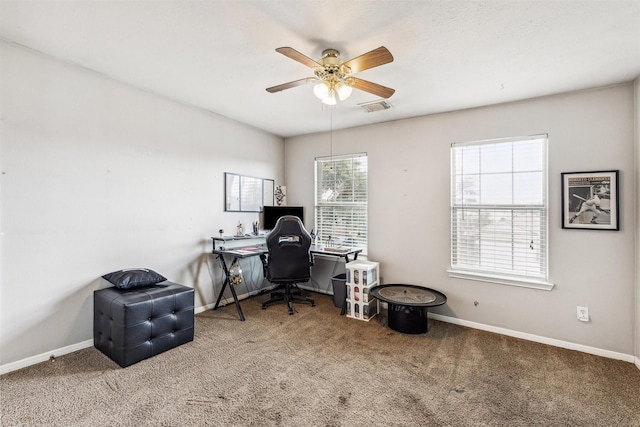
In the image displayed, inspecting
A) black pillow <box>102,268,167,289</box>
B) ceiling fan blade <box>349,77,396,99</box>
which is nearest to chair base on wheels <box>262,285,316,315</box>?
black pillow <box>102,268,167,289</box>

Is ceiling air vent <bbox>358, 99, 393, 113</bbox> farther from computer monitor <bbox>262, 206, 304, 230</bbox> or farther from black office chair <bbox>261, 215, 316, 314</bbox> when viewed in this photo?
computer monitor <bbox>262, 206, 304, 230</bbox>

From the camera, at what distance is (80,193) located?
8.30ft

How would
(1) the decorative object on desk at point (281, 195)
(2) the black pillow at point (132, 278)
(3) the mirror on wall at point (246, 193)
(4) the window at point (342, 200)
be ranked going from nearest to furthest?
(2) the black pillow at point (132, 278) < (3) the mirror on wall at point (246, 193) < (4) the window at point (342, 200) < (1) the decorative object on desk at point (281, 195)

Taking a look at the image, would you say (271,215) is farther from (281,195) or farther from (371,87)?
(371,87)

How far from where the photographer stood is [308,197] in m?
4.69

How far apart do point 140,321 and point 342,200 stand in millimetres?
2895

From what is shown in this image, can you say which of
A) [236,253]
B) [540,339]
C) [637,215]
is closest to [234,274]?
[236,253]

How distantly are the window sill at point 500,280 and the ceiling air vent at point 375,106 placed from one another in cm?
205

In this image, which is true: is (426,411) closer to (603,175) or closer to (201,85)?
(603,175)

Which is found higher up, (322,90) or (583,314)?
(322,90)

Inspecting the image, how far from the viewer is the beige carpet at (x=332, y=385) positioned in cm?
180

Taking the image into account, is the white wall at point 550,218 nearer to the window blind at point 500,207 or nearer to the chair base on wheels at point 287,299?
the window blind at point 500,207

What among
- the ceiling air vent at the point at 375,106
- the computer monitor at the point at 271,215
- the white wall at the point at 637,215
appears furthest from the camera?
the computer monitor at the point at 271,215

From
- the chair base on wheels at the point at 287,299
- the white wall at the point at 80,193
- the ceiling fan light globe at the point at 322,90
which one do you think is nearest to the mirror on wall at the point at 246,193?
the white wall at the point at 80,193
